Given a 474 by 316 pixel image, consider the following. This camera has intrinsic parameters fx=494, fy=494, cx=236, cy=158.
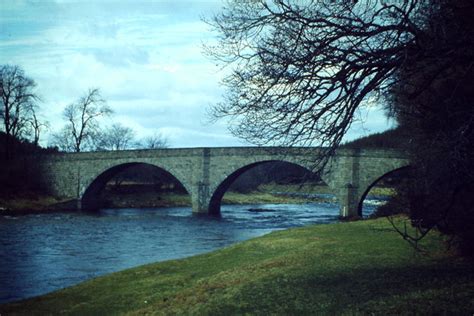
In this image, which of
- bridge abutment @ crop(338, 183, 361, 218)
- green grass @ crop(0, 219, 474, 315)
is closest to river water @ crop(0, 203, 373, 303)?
green grass @ crop(0, 219, 474, 315)

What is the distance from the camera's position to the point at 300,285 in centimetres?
848

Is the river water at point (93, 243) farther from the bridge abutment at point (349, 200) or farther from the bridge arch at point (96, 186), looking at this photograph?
the bridge arch at point (96, 186)

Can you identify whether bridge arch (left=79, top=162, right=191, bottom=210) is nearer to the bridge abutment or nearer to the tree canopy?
the bridge abutment

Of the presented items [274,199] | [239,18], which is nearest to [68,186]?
[274,199]

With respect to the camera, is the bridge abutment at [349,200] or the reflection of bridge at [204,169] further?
the bridge abutment at [349,200]

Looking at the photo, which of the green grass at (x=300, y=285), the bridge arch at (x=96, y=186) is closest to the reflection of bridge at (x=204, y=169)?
the bridge arch at (x=96, y=186)

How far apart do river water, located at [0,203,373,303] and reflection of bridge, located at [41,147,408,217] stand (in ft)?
13.6

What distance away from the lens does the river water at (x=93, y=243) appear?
14.7 meters

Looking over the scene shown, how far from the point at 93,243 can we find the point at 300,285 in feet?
52.0

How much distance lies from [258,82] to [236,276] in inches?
172

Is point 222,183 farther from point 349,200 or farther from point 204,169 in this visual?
point 349,200

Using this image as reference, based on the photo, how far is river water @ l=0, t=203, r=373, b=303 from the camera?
14672 millimetres

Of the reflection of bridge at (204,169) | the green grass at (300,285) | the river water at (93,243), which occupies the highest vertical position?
the reflection of bridge at (204,169)

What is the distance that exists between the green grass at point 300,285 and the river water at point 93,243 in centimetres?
258
